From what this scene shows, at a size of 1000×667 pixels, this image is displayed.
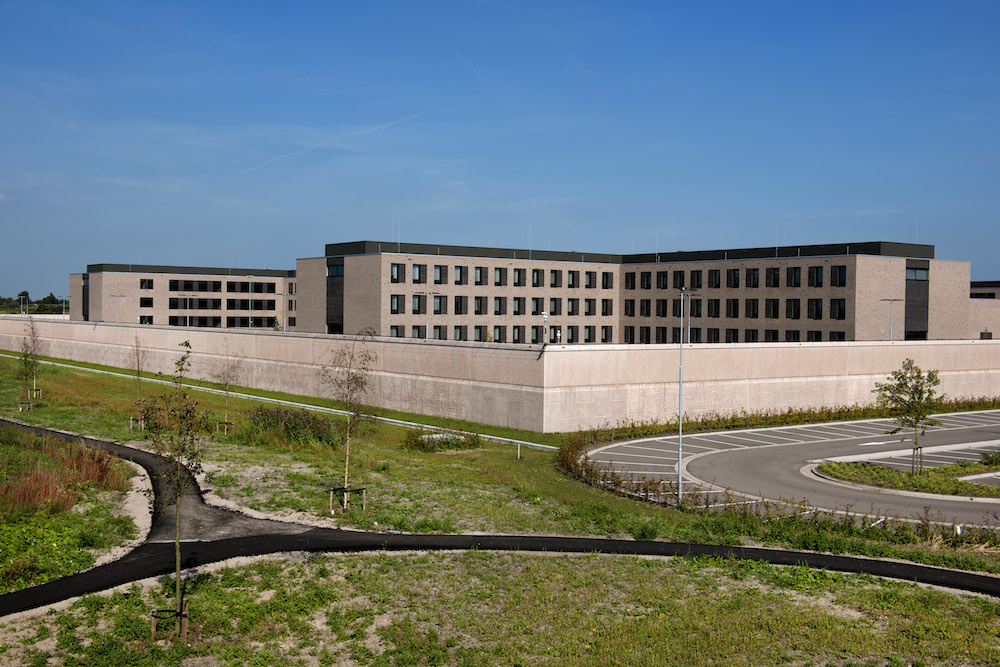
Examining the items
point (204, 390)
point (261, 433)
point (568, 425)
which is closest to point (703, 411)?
point (568, 425)

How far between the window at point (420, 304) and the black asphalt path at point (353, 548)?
190 feet

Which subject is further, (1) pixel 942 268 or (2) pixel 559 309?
(2) pixel 559 309

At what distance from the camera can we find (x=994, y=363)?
69.8 meters

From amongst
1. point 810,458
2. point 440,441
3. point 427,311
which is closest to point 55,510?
point 440,441

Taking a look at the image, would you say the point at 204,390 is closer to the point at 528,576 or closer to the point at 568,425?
the point at 568,425

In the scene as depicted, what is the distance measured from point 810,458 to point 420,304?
49358 millimetres

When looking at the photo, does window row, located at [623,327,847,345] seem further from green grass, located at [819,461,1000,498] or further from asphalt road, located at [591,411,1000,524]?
green grass, located at [819,461,1000,498]

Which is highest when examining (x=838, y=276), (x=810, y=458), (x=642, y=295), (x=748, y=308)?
(x=838, y=276)

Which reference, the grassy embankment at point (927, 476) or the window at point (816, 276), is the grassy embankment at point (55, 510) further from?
the window at point (816, 276)

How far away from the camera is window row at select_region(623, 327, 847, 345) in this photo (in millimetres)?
78625

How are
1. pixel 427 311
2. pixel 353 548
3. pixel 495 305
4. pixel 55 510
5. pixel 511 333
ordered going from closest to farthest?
pixel 353 548 → pixel 55 510 → pixel 427 311 → pixel 495 305 → pixel 511 333

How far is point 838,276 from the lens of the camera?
251ft

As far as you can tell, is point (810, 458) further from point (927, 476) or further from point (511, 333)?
point (511, 333)

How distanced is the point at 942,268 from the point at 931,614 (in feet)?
237
